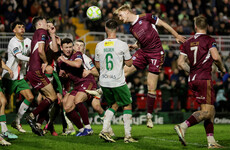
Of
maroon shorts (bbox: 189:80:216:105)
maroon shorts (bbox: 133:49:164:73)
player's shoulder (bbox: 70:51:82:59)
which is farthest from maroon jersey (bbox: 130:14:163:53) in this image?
maroon shorts (bbox: 189:80:216:105)

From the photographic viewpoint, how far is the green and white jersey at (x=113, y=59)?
332 inches

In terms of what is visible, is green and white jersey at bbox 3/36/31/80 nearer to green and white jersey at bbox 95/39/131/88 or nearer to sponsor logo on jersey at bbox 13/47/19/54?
sponsor logo on jersey at bbox 13/47/19/54

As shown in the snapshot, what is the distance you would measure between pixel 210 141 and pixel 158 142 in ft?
4.05

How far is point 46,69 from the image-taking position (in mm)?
10500

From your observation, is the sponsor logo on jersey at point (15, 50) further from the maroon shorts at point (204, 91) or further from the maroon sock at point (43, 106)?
the maroon shorts at point (204, 91)

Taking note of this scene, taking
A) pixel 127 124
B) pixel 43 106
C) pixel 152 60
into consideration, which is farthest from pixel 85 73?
pixel 127 124

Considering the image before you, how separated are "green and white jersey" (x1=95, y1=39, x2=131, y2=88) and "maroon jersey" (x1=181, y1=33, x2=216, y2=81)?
4.12ft

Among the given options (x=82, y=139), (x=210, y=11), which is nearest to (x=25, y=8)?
(x=210, y=11)

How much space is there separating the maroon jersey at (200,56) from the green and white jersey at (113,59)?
1256 millimetres

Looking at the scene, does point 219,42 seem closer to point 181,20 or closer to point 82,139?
point 181,20

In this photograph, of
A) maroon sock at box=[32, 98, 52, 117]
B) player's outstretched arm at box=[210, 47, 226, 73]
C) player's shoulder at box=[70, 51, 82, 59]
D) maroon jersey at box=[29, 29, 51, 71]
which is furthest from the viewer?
maroon sock at box=[32, 98, 52, 117]

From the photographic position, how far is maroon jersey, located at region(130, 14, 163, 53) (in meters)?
10.1

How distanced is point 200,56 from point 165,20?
44.0ft

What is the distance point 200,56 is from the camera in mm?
7844
